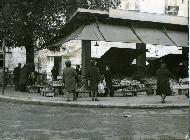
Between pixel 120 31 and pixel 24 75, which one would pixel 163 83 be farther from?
pixel 24 75

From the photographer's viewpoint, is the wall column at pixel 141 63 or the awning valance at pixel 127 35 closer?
the awning valance at pixel 127 35

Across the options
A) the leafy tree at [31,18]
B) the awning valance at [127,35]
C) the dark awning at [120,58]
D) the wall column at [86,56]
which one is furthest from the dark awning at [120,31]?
the leafy tree at [31,18]

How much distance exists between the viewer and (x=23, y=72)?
23750 millimetres

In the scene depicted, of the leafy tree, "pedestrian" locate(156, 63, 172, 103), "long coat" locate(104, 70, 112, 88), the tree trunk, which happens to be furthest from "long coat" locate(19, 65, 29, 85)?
"pedestrian" locate(156, 63, 172, 103)

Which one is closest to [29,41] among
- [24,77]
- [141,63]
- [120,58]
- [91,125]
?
[24,77]

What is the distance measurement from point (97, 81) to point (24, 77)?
7450 mm

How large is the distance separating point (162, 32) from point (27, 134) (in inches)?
550

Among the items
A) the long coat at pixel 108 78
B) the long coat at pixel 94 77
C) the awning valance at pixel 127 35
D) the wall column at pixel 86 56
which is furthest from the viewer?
the wall column at pixel 86 56

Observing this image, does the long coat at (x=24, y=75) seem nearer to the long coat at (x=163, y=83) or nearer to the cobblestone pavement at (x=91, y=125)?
the cobblestone pavement at (x=91, y=125)

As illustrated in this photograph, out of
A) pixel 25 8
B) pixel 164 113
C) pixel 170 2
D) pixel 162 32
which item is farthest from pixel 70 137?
pixel 170 2

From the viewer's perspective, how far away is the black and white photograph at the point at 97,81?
34.4 ft

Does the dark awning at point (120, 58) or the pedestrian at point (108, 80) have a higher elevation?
the dark awning at point (120, 58)

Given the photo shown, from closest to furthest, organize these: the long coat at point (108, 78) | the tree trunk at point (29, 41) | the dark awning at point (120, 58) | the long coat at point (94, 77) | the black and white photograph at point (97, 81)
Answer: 1. the black and white photograph at point (97, 81)
2. the long coat at point (94, 77)
3. the long coat at point (108, 78)
4. the dark awning at point (120, 58)
5. the tree trunk at point (29, 41)

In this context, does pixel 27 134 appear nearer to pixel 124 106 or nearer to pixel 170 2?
pixel 124 106
